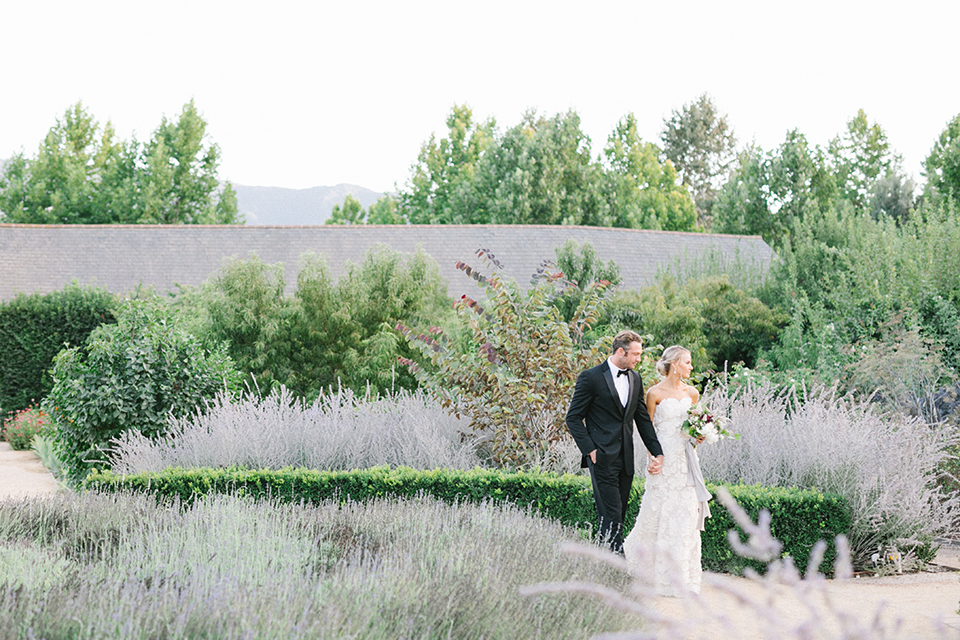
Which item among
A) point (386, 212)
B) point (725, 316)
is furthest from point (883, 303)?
point (386, 212)

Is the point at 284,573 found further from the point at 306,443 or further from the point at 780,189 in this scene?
the point at 780,189

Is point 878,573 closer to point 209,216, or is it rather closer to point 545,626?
point 545,626

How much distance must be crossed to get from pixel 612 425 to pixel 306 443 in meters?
3.62

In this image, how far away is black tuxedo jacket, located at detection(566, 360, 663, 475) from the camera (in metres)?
5.82

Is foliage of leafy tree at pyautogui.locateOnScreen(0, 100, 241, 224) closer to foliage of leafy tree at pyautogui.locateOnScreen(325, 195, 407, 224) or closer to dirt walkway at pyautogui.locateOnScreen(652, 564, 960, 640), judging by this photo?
foliage of leafy tree at pyautogui.locateOnScreen(325, 195, 407, 224)

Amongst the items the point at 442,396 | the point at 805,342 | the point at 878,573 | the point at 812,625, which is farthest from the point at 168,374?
the point at 805,342

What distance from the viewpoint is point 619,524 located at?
581 centimetres

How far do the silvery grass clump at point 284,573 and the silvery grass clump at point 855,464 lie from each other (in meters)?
2.48

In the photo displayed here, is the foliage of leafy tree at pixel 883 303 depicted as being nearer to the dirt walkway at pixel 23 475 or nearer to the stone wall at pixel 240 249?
the stone wall at pixel 240 249

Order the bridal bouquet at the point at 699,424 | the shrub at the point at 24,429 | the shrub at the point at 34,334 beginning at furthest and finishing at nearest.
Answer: the shrub at the point at 34,334
the shrub at the point at 24,429
the bridal bouquet at the point at 699,424

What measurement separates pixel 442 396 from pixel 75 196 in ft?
102

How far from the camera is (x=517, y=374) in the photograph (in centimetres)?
820

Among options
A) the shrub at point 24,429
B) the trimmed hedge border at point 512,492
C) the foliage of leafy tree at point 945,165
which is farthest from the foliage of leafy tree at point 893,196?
the shrub at point 24,429

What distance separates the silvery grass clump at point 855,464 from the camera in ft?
22.2
